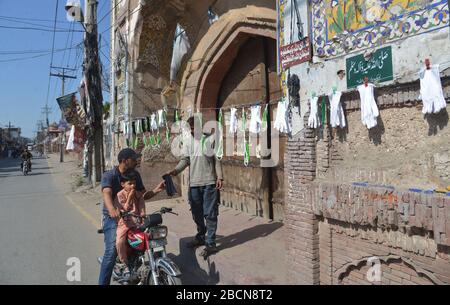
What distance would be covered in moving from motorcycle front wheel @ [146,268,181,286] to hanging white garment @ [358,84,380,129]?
2.28 m

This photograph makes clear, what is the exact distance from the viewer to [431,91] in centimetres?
290

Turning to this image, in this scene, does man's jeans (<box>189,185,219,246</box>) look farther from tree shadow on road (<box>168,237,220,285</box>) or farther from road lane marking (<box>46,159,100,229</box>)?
road lane marking (<box>46,159,100,229</box>)

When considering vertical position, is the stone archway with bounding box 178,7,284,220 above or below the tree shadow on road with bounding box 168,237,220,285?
above

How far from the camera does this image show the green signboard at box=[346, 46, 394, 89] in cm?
328

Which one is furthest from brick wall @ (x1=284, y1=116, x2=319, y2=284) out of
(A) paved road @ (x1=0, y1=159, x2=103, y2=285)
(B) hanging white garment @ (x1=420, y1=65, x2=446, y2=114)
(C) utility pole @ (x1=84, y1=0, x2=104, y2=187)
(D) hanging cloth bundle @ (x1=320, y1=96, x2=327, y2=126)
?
(C) utility pole @ (x1=84, y1=0, x2=104, y2=187)

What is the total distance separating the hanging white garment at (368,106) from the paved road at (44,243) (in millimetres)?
3607

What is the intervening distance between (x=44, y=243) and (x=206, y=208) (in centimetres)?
308

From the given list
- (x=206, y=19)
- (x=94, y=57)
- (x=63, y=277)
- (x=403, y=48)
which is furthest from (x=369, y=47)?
(x=94, y=57)

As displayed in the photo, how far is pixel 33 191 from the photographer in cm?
1327

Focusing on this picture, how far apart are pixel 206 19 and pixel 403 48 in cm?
610

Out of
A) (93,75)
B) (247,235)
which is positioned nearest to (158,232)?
(247,235)

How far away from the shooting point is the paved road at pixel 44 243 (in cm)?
471

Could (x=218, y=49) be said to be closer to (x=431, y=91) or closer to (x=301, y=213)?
(x=301, y=213)

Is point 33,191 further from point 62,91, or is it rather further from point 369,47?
point 62,91
